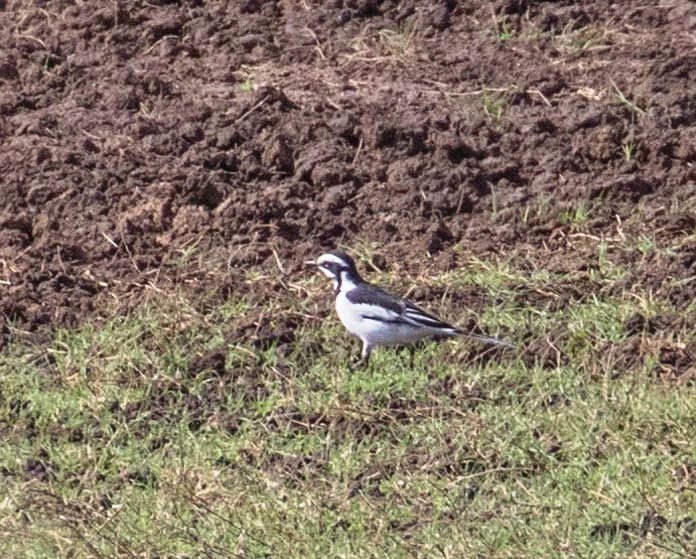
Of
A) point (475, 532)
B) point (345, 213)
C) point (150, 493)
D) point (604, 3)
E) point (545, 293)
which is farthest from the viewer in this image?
point (604, 3)

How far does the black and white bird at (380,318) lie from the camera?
319 inches

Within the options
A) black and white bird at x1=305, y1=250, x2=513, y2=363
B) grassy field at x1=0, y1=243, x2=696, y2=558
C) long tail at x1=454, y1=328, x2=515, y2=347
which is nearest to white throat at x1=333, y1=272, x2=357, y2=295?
black and white bird at x1=305, y1=250, x2=513, y2=363

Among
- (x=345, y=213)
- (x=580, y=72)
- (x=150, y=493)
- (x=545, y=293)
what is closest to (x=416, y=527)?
(x=150, y=493)

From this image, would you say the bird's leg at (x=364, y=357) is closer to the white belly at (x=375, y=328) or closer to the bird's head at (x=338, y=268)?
the white belly at (x=375, y=328)

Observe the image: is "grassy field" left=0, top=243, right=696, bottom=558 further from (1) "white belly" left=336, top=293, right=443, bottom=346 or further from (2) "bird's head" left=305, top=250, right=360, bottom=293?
(2) "bird's head" left=305, top=250, right=360, bottom=293

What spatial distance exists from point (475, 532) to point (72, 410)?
2179mm

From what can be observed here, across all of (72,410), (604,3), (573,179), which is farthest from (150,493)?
(604,3)

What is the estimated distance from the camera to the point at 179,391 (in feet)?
26.1

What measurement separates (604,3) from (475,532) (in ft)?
17.1

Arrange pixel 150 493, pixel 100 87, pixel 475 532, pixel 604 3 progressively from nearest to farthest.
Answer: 1. pixel 475 532
2. pixel 150 493
3. pixel 100 87
4. pixel 604 3

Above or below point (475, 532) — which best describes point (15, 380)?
below

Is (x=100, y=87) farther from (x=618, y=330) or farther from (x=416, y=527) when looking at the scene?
(x=416, y=527)

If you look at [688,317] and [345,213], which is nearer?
[688,317]

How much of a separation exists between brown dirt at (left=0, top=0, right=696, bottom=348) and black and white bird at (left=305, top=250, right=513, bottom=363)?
72 centimetres
